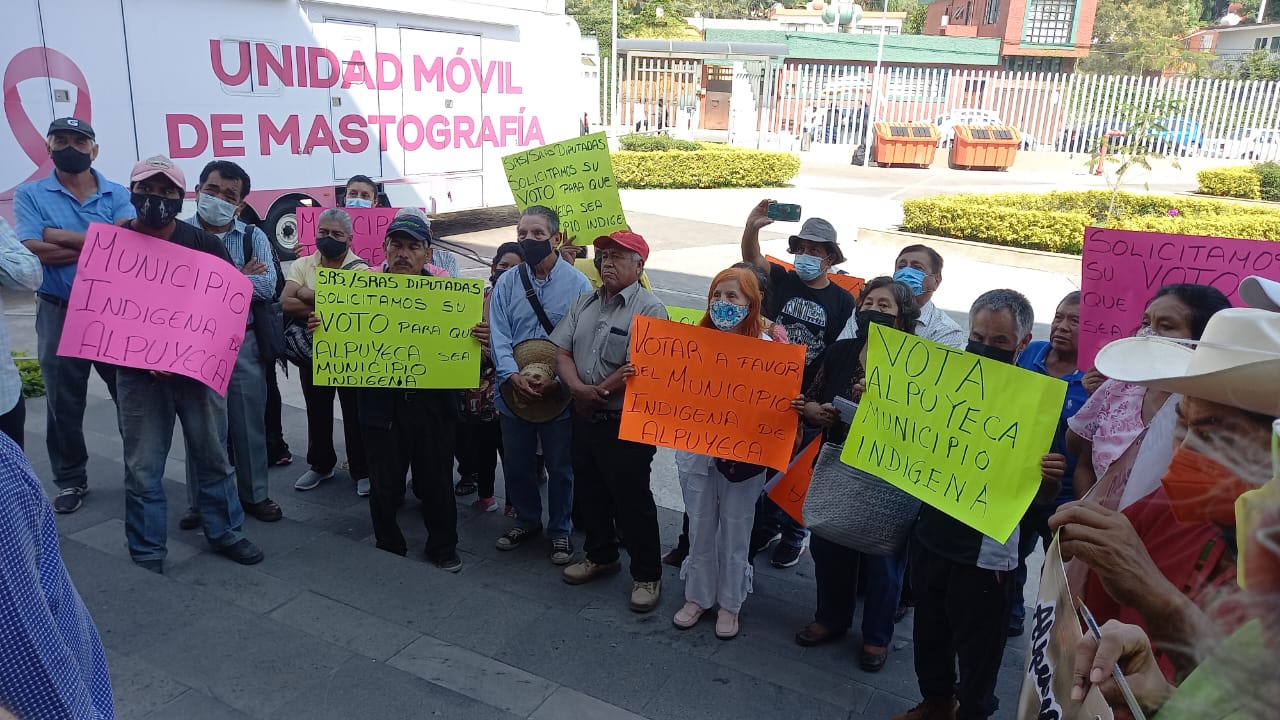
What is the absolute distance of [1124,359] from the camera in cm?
184

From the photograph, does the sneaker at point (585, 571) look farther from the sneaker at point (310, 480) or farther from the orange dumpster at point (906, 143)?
the orange dumpster at point (906, 143)

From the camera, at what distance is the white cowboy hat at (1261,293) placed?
2.44 meters

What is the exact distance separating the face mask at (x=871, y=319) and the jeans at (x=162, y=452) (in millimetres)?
3071

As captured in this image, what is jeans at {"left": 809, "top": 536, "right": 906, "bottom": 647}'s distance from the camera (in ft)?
11.9

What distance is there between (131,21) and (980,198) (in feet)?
43.3

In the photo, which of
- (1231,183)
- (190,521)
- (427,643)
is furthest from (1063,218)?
(190,521)

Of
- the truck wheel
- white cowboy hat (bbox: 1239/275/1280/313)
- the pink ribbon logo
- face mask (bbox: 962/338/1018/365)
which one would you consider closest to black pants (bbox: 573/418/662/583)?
face mask (bbox: 962/338/1018/365)

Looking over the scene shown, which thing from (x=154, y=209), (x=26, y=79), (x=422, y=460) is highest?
(x=26, y=79)

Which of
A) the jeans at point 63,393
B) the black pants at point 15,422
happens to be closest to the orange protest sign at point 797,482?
the black pants at point 15,422

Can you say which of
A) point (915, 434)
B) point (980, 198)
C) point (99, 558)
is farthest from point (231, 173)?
point (980, 198)

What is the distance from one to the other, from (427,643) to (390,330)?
1547 mm

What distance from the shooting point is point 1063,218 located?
13383 mm

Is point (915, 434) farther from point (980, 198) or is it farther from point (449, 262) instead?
point (980, 198)

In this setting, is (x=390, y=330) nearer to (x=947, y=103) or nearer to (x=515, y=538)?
(x=515, y=538)
